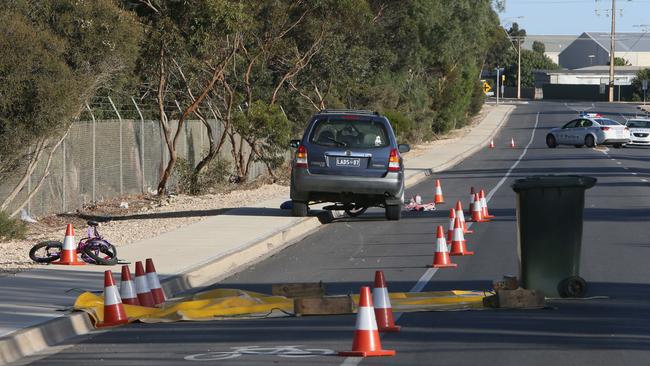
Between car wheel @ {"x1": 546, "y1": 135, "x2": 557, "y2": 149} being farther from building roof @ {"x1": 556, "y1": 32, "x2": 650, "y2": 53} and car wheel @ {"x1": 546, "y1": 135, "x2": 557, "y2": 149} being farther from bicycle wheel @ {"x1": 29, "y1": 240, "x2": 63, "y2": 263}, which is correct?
building roof @ {"x1": 556, "y1": 32, "x2": 650, "y2": 53}

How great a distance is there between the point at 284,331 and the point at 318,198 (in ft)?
33.8

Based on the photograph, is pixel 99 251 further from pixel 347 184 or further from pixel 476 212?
pixel 476 212

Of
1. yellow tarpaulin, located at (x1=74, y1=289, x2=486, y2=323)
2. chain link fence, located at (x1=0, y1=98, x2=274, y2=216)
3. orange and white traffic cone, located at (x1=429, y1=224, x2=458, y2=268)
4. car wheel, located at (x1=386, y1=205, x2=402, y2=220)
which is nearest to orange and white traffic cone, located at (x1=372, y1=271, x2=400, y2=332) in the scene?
yellow tarpaulin, located at (x1=74, y1=289, x2=486, y2=323)

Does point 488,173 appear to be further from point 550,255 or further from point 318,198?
point 550,255

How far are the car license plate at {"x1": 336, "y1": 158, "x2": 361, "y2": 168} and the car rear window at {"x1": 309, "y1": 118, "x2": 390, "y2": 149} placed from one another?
0.88 feet

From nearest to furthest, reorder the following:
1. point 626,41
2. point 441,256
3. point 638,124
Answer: point 441,256, point 638,124, point 626,41

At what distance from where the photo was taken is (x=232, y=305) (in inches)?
440

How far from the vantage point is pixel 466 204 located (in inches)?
995

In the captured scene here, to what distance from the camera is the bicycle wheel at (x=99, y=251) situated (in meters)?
14.5

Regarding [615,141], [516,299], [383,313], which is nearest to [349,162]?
[516,299]

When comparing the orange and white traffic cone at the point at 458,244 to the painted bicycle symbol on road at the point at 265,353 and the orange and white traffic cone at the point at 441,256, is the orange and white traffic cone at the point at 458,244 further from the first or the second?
the painted bicycle symbol on road at the point at 265,353

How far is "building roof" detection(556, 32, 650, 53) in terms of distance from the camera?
7283 inches

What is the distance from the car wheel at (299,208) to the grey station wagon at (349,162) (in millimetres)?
364

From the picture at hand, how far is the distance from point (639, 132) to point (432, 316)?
4851cm
